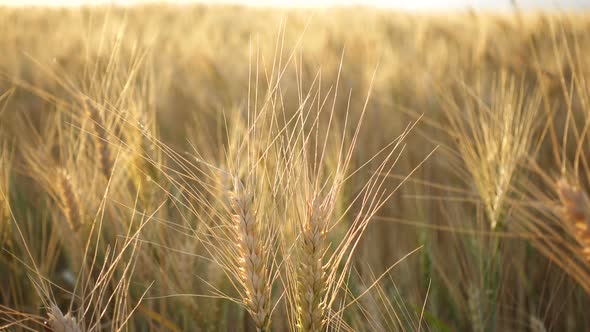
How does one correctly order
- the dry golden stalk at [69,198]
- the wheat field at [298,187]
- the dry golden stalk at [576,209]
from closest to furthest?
the dry golden stalk at [576,209], the wheat field at [298,187], the dry golden stalk at [69,198]

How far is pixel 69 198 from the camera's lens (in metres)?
0.92

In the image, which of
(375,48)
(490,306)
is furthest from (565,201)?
(375,48)

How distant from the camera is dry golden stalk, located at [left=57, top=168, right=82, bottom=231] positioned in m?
0.92

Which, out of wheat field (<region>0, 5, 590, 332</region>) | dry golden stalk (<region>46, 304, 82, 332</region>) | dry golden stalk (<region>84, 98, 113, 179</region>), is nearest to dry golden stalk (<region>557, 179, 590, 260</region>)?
wheat field (<region>0, 5, 590, 332</region>)

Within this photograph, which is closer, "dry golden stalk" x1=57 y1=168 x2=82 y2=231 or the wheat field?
the wheat field

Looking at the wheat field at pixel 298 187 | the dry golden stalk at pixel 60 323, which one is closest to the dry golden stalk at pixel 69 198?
the wheat field at pixel 298 187

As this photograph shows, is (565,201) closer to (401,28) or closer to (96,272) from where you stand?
(96,272)

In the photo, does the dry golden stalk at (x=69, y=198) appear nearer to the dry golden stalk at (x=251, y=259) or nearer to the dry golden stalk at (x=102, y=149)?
the dry golden stalk at (x=102, y=149)

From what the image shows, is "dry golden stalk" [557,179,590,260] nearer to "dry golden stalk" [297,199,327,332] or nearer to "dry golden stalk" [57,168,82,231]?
"dry golden stalk" [297,199,327,332]

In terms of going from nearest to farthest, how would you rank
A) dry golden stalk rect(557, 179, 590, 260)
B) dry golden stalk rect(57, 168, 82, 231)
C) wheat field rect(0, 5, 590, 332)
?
1. dry golden stalk rect(557, 179, 590, 260)
2. wheat field rect(0, 5, 590, 332)
3. dry golden stalk rect(57, 168, 82, 231)

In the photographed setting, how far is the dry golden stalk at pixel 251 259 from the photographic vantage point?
59 cm

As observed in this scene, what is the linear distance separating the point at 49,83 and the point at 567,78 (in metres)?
1.91

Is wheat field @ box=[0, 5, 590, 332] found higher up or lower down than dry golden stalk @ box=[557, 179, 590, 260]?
lower down

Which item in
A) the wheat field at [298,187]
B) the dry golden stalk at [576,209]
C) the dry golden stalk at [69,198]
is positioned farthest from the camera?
the dry golden stalk at [69,198]
